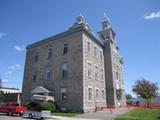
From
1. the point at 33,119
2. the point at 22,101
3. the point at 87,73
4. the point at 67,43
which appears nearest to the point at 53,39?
the point at 67,43

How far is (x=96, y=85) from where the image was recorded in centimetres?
2891

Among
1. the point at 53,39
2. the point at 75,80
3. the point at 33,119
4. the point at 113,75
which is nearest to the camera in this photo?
the point at 33,119

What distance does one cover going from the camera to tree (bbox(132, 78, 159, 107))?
46966 mm

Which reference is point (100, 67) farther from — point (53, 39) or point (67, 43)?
point (53, 39)

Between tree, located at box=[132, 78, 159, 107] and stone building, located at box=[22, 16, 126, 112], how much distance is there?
15321 millimetres

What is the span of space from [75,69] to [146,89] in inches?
1150

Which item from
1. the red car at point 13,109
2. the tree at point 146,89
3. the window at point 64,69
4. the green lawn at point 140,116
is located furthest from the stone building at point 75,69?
the tree at point 146,89

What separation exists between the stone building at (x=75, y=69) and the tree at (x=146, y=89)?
15.3m

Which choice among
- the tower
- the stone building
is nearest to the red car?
the stone building

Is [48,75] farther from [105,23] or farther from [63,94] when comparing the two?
[105,23]

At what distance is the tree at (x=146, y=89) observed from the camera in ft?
154

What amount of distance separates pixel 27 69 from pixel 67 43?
10745 mm

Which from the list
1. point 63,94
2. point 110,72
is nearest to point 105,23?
point 110,72

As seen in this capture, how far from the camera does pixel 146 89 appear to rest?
156ft
